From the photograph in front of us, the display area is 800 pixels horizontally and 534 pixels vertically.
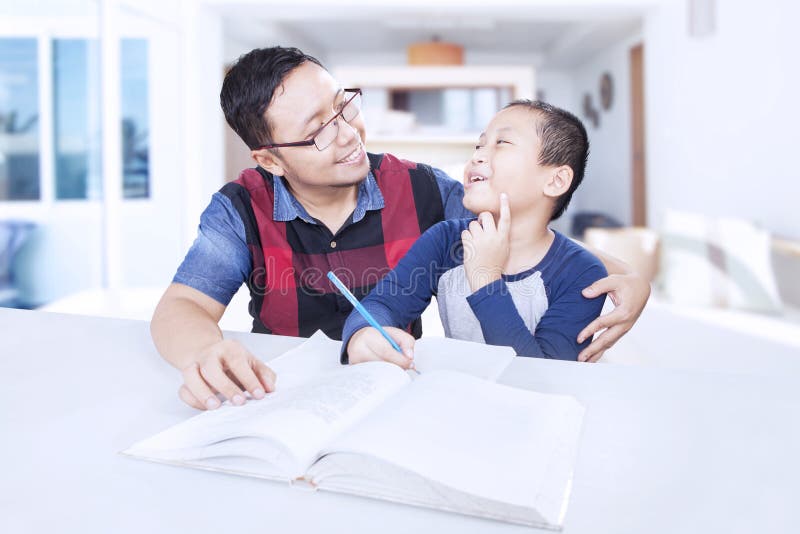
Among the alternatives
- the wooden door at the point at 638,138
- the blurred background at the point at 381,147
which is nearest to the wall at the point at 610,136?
the wooden door at the point at 638,138

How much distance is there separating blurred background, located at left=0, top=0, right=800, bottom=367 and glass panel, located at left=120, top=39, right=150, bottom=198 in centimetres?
1

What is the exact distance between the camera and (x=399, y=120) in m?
3.77

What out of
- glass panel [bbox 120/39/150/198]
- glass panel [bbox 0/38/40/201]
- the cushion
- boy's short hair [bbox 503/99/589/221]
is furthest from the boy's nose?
glass panel [bbox 120/39/150/198]

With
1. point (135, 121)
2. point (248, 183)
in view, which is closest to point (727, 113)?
point (248, 183)

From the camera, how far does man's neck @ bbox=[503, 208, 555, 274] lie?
1285mm

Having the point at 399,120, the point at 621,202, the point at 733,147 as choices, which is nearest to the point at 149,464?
the point at 399,120

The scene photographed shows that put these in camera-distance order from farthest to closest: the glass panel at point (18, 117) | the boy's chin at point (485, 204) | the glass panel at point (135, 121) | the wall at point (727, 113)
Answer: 1. the glass panel at point (135, 121)
2. the glass panel at point (18, 117)
3. the wall at point (727, 113)
4. the boy's chin at point (485, 204)

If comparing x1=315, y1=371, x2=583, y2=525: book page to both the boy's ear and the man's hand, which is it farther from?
A: the boy's ear

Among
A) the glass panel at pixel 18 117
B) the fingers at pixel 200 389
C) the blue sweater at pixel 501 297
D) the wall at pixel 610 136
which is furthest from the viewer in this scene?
the wall at pixel 610 136

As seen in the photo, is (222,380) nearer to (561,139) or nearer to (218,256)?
(218,256)

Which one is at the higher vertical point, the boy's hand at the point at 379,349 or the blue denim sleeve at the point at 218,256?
the blue denim sleeve at the point at 218,256

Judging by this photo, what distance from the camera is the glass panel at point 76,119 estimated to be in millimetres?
3957

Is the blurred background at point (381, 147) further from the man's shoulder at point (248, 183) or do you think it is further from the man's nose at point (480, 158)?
the man's nose at point (480, 158)

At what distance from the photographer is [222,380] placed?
0.71 metres
